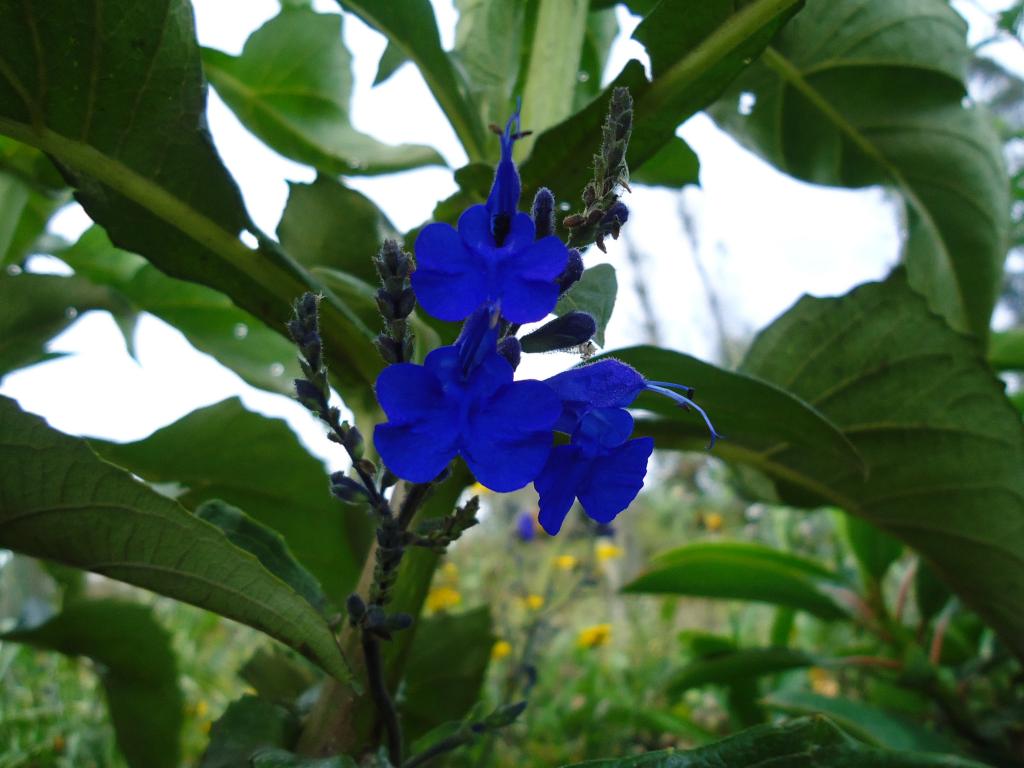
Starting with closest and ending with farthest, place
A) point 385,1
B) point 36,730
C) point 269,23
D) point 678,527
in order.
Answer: point 385,1
point 269,23
point 36,730
point 678,527

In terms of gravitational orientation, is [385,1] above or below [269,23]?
below

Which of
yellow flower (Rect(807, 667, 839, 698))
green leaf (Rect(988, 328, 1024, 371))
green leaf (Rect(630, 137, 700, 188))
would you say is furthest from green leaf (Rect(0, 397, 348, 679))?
yellow flower (Rect(807, 667, 839, 698))

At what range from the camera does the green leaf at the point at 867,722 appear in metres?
0.87

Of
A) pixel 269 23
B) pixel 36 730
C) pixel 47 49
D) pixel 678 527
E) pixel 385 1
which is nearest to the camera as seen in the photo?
pixel 47 49

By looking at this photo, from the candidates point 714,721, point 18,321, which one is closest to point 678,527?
point 714,721

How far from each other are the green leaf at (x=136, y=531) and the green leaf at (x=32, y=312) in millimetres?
430

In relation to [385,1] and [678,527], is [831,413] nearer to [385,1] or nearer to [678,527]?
[385,1]

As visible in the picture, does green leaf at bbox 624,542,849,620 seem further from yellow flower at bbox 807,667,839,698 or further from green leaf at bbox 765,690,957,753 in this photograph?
→ yellow flower at bbox 807,667,839,698

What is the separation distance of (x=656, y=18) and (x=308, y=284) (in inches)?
13.1

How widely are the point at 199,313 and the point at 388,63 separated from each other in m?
0.44

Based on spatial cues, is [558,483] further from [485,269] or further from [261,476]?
[261,476]

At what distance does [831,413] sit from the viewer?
852mm

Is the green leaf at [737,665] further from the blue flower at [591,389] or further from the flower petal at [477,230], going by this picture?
the flower petal at [477,230]

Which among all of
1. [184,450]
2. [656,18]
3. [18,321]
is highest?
[656,18]
